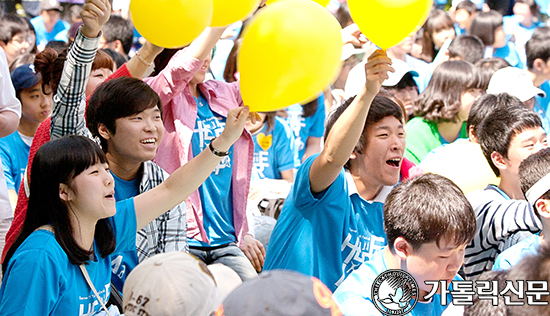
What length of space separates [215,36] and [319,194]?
0.81m

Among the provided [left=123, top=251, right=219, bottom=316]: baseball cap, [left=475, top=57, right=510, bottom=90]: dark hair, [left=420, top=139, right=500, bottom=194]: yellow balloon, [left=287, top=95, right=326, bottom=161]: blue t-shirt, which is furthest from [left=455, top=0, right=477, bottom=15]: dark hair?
[left=123, top=251, right=219, bottom=316]: baseball cap

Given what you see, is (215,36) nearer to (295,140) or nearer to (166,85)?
(166,85)

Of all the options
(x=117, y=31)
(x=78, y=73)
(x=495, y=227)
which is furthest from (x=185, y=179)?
(x=117, y=31)

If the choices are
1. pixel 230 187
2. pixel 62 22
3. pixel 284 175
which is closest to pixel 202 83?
pixel 230 187

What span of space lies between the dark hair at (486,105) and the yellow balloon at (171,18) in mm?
1990

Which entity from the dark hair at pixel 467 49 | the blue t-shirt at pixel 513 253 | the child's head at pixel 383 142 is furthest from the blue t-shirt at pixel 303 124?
the blue t-shirt at pixel 513 253

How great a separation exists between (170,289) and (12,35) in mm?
4840

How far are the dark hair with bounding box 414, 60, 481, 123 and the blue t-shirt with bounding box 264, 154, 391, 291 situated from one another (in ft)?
6.49

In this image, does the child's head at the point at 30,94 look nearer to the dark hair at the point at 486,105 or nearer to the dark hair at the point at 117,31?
the dark hair at the point at 117,31

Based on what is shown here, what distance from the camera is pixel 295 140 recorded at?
186 inches

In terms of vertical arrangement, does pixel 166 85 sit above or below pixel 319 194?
above

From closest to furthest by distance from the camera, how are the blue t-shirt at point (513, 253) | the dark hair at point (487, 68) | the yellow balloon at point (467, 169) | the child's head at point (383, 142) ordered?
the blue t-shirt at point (513, 253) → the child's head at point (383, 142) → the yellow balloon at point (467, 169) → the dark hair at point (487, 68)

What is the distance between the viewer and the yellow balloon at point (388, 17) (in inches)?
81.8

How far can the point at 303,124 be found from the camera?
484 cm
